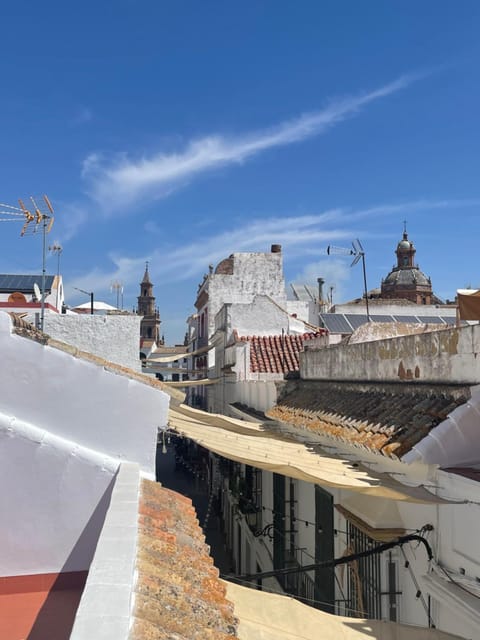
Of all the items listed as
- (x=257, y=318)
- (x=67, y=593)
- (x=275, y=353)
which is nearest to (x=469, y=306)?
(x=67, y=593)

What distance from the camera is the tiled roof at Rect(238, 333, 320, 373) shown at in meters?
16.9

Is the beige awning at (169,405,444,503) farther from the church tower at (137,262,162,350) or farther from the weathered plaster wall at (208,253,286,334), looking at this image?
the church tower at (137,262,162,350)

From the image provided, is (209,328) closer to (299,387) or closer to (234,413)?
(234,413)

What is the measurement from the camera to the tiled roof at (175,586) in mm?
1950

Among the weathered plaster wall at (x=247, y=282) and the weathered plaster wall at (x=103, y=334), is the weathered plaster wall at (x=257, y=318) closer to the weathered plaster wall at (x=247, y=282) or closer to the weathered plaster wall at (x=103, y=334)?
the weathered plaster wall at (x=247, y=282)

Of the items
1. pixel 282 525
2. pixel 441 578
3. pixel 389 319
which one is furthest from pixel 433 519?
pixel 389 319

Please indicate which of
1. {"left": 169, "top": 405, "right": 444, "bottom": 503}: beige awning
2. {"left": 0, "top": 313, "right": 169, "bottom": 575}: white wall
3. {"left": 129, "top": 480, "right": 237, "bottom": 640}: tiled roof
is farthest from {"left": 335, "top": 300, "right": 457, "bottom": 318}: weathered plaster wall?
{"left": 129, "top": 480, "right": 237, "bottom": 640}: tiled roof

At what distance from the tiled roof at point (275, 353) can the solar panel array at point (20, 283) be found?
1026cm

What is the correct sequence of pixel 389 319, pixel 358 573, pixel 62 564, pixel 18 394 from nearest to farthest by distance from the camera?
pixel 62 564 → pixel 18 394 → pixel 358 573 → pixel 389 319

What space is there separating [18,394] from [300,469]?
2402mm

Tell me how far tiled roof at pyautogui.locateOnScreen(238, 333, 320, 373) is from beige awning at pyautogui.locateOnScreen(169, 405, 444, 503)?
380 inches

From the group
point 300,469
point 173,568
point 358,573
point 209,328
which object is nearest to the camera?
point 173,568

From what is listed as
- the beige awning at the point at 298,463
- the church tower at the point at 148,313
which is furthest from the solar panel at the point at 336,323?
the church tower at the point at 148,313

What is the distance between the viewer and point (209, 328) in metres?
28.4
